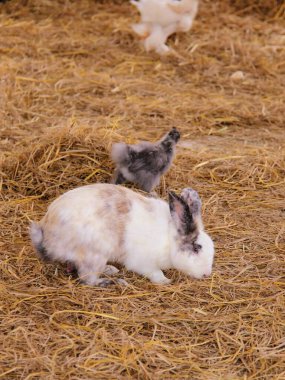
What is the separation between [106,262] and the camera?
14.5 ft

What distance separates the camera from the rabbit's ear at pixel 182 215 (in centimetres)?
438

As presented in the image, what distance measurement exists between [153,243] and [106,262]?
0.98ft

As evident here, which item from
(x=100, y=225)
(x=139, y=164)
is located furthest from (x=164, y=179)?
(x=100, y=225)

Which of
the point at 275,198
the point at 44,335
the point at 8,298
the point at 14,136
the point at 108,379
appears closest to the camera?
the point at 108,379

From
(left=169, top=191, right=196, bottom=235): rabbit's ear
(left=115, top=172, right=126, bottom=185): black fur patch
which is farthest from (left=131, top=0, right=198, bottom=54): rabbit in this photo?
(left=169, top=191, right=196, bottom=235): rabbit's ear

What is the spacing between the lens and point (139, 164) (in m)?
5.46

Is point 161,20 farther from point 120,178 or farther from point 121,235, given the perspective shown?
point 121,235

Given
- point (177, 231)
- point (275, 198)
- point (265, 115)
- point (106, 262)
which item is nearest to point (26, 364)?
point (106, 262)

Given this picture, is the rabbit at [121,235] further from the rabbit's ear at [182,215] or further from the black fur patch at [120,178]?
the black fur patch at [120,178]

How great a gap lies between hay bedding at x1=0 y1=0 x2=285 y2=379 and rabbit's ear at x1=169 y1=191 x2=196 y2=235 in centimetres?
33

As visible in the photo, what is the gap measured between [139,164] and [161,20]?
152 inches

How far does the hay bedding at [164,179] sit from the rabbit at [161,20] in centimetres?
19

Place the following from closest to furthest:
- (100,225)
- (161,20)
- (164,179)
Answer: (100,225) < (164,179) < (161,20)

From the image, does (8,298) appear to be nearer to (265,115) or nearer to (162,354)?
(162,354)
